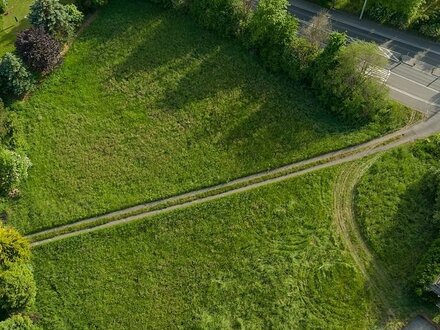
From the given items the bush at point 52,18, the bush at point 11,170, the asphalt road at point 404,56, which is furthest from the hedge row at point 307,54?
the bush at point 11,170

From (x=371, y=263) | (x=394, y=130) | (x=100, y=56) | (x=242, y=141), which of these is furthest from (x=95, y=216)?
(x=394, y=130)

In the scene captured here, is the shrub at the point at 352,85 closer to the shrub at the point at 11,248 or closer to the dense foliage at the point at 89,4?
the dense foliage at the point at 89,4

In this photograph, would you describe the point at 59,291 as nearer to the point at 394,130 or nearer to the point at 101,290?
the point at 101,290

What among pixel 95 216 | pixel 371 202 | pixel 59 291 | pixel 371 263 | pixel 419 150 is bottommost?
pixel 59 291

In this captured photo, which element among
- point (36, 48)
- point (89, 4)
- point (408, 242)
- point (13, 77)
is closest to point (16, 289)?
point (13, 77)

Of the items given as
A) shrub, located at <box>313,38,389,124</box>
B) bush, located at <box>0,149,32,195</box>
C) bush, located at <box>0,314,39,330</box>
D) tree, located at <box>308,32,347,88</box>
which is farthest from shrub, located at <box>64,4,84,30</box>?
bush, located at <box>0,314,39,330</box>

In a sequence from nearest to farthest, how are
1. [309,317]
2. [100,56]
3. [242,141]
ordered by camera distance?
1. [309,317]
2. [242,141]
3. [100,56]

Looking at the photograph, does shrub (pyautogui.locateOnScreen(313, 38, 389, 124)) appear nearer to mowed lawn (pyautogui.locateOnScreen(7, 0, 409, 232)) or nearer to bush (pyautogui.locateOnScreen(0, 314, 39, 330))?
mowed lawn (pyautogui.locateOnScreen(7, 0, 409, 232))
